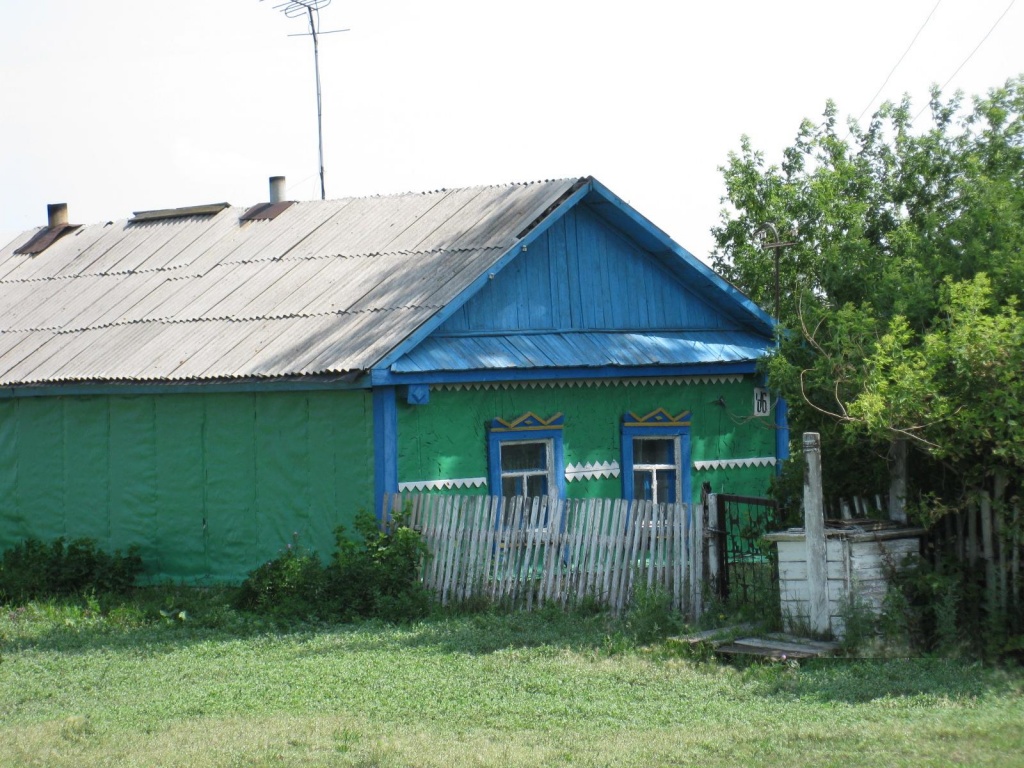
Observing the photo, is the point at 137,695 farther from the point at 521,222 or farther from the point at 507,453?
the point at 521,222

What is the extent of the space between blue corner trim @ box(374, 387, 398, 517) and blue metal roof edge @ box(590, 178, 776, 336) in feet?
12.0

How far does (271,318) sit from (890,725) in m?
9.49

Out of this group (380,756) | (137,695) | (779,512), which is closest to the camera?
(380,756)

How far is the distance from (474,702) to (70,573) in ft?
25.7

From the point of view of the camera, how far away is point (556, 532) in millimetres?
13039

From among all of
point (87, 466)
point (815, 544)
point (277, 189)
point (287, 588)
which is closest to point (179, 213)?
point (277, 189)

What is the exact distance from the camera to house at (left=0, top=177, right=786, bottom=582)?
14586mm

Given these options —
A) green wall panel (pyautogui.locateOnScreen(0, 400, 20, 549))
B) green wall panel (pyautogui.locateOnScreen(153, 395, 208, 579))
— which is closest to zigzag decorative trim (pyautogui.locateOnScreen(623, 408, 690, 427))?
green wall panel (pyautogui.locateOnScreen(153, 395, 208, 579))

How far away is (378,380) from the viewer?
1368cm

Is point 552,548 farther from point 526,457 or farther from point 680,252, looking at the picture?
point 680,252

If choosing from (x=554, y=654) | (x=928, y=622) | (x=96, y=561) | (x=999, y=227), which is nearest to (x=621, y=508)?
(x=554, y=654)

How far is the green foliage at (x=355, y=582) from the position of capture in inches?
520

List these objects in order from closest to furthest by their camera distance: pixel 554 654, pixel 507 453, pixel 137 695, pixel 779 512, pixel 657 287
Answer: pixel 137 695
pixel 554 654
pixel 779 512
pixel 507 453
pixel 657 287

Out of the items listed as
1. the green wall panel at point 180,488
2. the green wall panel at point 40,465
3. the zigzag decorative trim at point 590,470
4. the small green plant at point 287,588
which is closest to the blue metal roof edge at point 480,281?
the small green plant at point 287,588
